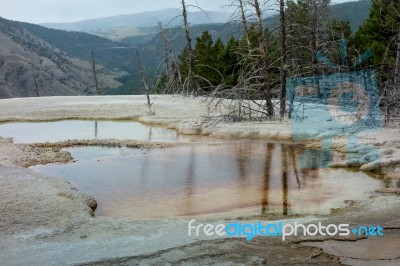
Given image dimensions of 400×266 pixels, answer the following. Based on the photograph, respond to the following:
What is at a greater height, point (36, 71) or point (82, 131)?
point (36, 71)

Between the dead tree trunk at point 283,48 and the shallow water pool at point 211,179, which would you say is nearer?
the shallow water pool at point 211,179

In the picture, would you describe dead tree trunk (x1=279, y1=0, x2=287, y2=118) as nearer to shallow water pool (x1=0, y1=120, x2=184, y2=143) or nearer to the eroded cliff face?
shallow water pool (x1=0, y1=120, x2=184, y2=143)

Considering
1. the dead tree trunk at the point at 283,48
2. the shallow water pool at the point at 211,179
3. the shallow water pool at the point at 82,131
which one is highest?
the dead tree trunk at the point at 283,48

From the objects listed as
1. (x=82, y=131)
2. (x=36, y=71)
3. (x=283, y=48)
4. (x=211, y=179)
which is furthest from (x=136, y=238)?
(x=36, y=71)

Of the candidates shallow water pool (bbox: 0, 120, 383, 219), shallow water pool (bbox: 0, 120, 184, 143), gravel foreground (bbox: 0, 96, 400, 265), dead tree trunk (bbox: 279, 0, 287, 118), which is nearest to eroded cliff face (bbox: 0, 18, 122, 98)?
shallow water pool (bbox: 0, 120, 184, 143)

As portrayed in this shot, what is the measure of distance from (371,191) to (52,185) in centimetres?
597

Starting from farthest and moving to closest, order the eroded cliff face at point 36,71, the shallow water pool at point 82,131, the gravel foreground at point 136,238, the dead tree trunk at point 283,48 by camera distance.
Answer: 1. the eroded cliff face at point 36,71
2. the dead tree trunk at point 283,48
3. the shallow water pool at point 82,131
4. the gravel foreground at point 136,238

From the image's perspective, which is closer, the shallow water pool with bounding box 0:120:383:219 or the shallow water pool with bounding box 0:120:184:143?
the shallow water pool with bounding box 0:120:383:219

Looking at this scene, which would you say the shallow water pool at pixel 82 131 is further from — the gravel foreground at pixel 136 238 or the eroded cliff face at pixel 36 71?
the eroded cliff face at pixel 36 71

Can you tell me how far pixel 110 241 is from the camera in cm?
580

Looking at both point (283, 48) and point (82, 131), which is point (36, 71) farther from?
point (283, 48)

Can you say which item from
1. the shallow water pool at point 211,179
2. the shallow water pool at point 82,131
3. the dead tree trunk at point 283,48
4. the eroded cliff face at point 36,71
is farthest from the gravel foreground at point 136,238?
the eroded cliff face at point 36,71

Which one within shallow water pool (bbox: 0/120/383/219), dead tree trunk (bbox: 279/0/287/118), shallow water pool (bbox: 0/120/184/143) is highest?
dead tree trunk (bbox: 279/0/287/118)

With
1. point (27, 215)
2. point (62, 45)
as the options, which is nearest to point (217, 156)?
point (27, 215)
